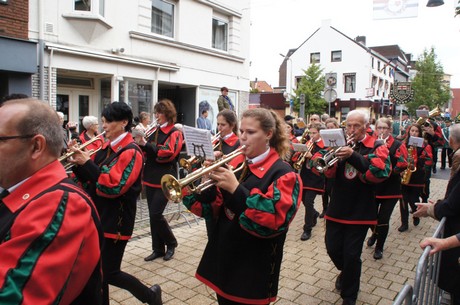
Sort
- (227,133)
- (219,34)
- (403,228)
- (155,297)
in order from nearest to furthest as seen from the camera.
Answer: (155,297) → (227,133) → (403,228) → (219,34)

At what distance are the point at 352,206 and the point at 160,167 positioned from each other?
111 inches

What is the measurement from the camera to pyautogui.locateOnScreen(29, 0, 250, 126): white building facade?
34.2 ft

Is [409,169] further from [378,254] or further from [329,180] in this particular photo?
[378,254]

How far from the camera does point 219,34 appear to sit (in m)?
16.3

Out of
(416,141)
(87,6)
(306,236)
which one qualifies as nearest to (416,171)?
(416,141)

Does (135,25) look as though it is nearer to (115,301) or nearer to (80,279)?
(115,301)

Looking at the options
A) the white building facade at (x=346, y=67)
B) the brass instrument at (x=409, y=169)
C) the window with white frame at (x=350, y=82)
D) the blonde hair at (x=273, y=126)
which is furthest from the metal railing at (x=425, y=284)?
the window with white frame at (x=350, y=82)

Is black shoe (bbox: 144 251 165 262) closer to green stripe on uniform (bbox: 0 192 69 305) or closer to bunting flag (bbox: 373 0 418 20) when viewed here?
green stripe on uniform (bbox: 0 192 69 305)

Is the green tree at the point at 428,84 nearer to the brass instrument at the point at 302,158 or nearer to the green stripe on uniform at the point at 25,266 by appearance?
the brass instrument at the point at 302,158

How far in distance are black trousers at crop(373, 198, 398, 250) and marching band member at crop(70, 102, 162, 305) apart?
3.63m

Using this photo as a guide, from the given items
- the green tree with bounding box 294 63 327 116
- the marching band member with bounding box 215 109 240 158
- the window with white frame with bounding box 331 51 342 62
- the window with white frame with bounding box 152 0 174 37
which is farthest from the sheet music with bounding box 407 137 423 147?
the window with white frame with bounding box 331 51 342 62

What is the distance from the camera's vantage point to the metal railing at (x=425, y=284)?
2197 mm

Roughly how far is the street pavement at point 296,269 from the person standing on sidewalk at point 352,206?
→ 536mm

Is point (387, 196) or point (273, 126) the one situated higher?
point (273, 126)
